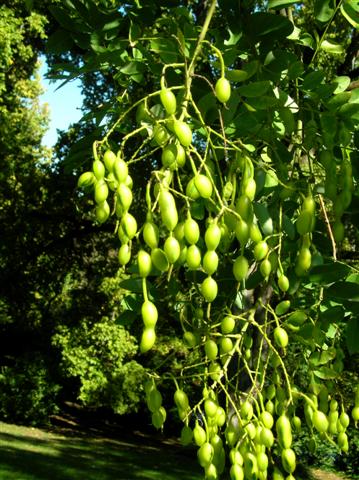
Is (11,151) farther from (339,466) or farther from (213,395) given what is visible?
(213,395)

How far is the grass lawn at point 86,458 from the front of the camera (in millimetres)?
8336

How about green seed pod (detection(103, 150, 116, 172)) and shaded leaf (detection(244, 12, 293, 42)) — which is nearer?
green seed pod (detection(103, 150, 116, 172))

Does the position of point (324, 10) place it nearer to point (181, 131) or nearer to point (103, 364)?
point (181, 131)

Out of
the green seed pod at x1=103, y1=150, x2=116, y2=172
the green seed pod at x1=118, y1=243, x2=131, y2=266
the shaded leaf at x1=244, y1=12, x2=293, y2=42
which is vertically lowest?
the green seed pod at x1=118, y1=243, x2=131, y2=266

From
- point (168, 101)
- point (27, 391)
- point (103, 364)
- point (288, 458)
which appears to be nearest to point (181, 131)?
point (168, 101)

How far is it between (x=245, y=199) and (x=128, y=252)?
0.74 ft

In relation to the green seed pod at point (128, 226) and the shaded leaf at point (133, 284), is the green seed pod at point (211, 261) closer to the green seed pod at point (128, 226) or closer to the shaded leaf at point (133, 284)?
the green seed pod at point (128, 226)

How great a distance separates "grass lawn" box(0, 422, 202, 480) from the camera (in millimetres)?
8336

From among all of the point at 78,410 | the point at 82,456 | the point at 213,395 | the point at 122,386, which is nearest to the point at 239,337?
the point at 213,395

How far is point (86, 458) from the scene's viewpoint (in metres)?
10.0

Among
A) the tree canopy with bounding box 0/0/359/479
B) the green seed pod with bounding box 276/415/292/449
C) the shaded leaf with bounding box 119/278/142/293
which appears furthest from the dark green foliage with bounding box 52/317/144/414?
the green seed pod with bounding box 276/415/292/449

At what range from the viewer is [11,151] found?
1133cm

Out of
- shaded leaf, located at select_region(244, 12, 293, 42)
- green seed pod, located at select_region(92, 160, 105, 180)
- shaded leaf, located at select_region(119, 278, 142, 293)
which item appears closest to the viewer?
green seed pod, located at select_region(92, 160, 105, 180)

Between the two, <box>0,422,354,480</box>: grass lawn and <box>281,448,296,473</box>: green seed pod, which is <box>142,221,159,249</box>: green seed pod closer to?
<box>281,448,296,473</box>: green seed pod
